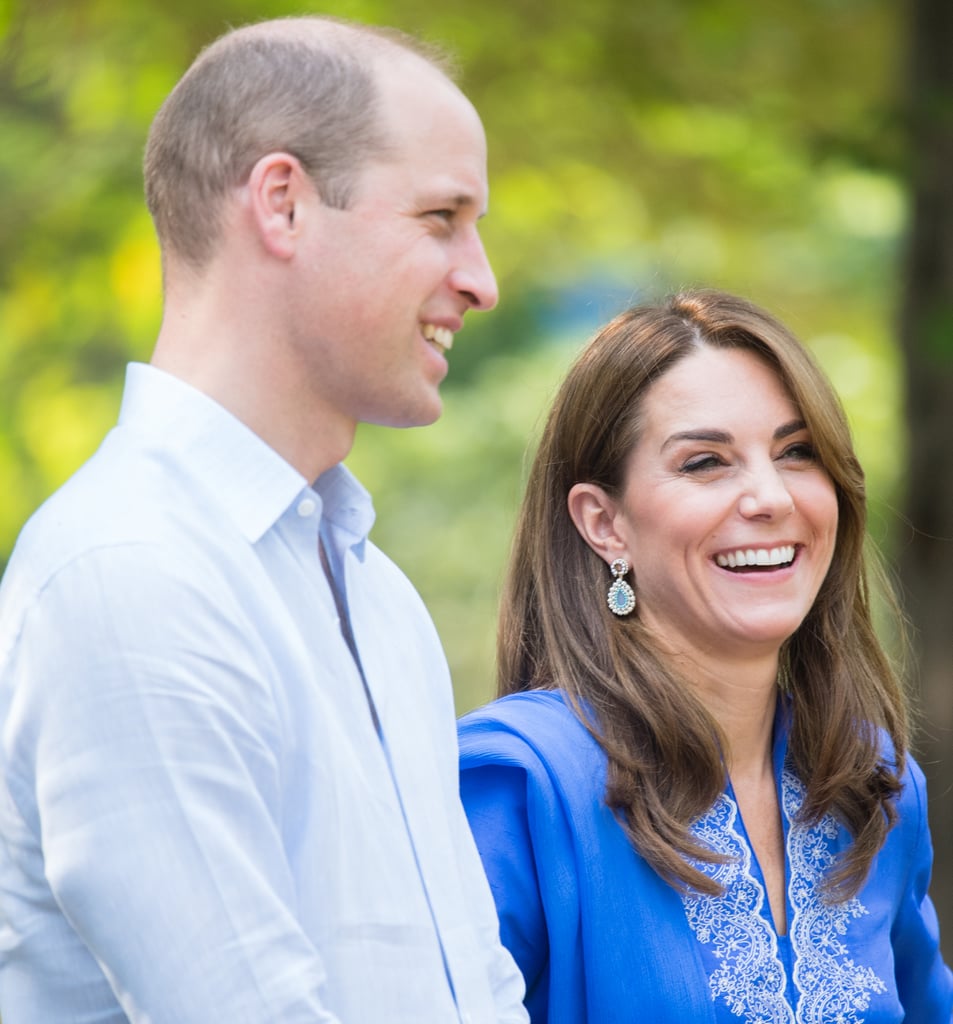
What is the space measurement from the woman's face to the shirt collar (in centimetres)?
106

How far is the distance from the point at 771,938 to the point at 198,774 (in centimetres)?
132

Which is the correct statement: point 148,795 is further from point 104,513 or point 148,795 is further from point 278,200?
point 278,200

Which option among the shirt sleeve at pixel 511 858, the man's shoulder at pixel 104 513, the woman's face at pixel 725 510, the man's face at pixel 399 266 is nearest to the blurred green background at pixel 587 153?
the woman's face at pixel 725 510

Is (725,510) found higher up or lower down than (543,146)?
lower down

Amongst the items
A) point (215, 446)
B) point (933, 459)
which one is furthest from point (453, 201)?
point (933, 459)

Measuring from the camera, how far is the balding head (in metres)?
1.49

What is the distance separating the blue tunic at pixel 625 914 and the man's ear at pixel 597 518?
10.6 inches

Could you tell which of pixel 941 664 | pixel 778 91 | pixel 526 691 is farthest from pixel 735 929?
pixel 778 91

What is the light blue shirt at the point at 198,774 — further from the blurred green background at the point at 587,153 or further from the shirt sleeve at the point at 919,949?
the blurred green background at the point at 587,153

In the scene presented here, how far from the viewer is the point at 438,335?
156cm

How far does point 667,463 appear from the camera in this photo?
246 centimetres

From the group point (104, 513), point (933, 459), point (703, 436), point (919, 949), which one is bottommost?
point (919, 949)

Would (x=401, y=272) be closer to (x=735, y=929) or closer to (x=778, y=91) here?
(x=735, y=929)

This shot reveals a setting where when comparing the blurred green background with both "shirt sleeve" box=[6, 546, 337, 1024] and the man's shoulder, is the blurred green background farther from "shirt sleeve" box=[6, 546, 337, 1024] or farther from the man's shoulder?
"shirt sleeve" box=[6, 546, 337, 1024]
